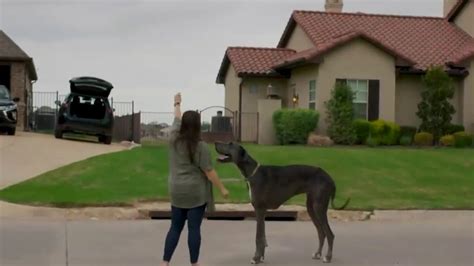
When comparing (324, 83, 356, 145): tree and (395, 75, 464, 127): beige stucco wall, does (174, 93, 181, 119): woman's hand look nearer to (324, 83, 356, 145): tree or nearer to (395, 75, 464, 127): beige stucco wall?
(324, 83, 356, 145): tree

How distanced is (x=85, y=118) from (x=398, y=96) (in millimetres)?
11871

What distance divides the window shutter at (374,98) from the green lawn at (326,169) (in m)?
5.39

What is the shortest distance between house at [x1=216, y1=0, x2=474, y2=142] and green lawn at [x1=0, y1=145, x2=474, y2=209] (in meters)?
5.79

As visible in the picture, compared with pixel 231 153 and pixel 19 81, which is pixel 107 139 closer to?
pixel 19 81

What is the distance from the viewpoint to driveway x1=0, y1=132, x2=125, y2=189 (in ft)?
57.8

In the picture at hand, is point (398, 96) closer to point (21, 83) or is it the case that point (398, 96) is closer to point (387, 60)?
point (387, 60)

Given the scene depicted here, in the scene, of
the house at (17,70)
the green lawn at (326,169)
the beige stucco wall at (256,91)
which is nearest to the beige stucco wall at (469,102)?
the green lawn at (326,169)

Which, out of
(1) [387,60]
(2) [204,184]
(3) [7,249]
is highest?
(1) [387,60]

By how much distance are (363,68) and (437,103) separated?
291 centimetres

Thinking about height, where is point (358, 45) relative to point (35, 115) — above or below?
above

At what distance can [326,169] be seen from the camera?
731 inches

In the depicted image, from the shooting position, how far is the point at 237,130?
99.6ft

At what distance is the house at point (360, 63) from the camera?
2773 cm

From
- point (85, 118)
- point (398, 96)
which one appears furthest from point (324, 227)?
point (398, 96)
